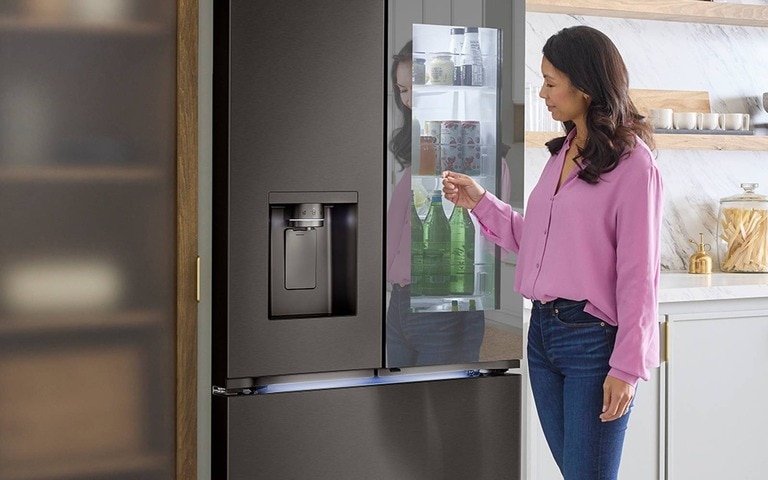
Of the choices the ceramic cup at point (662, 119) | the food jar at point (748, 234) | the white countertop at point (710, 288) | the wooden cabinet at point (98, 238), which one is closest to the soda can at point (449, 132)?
the wooden cabinet at point (98, 238)

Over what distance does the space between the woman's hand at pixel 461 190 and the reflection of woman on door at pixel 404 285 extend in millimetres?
101

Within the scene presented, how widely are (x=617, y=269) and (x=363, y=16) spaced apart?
81cm

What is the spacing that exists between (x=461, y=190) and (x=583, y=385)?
552 mm

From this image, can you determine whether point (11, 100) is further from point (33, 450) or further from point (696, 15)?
point (696, 15)

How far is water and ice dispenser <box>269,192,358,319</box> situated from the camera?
204cm

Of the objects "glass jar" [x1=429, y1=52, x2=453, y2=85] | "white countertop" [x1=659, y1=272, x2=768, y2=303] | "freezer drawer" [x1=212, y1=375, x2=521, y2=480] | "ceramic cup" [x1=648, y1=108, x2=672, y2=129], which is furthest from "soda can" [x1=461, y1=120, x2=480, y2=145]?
"ceramic cup" [x1=648, y1=108, x2=672, y2=129]

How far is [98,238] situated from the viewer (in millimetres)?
1975

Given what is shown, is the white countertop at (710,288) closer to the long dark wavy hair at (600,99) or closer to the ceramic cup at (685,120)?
the ceramic cup at (685,120)

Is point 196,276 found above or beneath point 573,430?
above

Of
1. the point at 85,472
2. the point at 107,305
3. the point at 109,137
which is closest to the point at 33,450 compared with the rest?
the point at 85,472

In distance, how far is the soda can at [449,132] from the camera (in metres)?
2.14

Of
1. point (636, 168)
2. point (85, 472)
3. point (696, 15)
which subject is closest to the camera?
point (636, 168)

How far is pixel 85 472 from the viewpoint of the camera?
1981 millimetres

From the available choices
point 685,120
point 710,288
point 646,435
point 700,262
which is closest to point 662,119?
point 685,120
